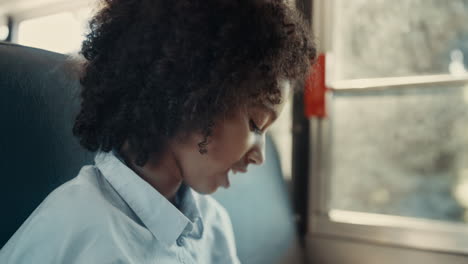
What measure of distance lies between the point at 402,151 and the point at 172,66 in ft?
3.12

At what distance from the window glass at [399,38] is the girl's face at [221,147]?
766 mm

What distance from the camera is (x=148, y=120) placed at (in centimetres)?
74

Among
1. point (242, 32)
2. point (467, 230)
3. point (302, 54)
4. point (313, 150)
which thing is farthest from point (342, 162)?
point (242, 32)

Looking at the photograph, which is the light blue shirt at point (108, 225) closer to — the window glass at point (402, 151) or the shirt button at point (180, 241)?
the shirt button at point (180, 241)

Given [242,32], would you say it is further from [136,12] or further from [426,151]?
[426,151]

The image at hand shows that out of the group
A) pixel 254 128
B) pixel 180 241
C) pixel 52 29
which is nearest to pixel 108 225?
pixel 180 241

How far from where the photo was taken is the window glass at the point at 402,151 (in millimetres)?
1344

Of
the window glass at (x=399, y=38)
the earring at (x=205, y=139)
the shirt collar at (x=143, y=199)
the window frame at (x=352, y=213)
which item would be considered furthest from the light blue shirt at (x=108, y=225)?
the window glass at (x=399, y=38)

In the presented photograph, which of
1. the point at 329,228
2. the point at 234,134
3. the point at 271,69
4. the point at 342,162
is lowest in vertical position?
the point at 329,228

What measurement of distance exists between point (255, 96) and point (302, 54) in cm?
15

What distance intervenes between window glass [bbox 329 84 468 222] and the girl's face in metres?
0.75

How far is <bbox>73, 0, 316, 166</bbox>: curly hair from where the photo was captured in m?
0.72

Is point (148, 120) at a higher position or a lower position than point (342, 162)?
higher

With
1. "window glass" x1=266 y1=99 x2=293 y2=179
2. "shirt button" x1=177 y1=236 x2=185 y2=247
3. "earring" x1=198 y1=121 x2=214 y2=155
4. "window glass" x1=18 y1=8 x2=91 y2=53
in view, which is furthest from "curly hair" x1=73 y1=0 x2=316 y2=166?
Answer: "window glass" x1=266 y1=99 x2=293 y2=179
